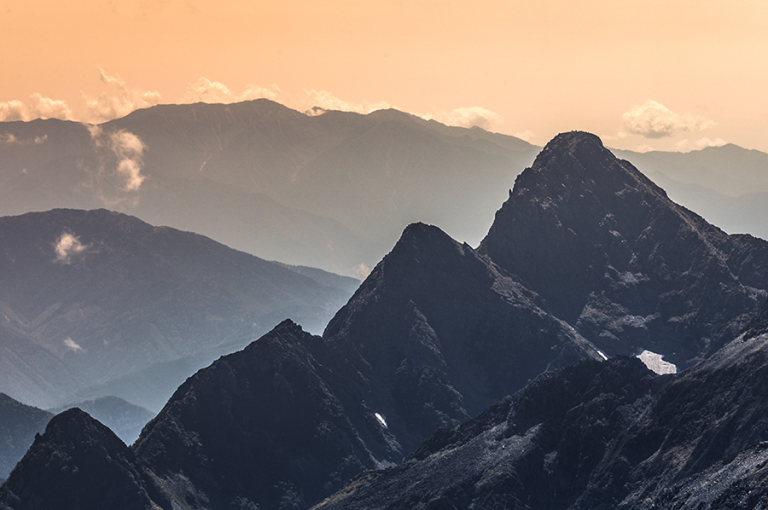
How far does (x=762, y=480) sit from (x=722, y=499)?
39.5ft

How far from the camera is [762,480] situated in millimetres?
184625

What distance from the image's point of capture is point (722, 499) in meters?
194
